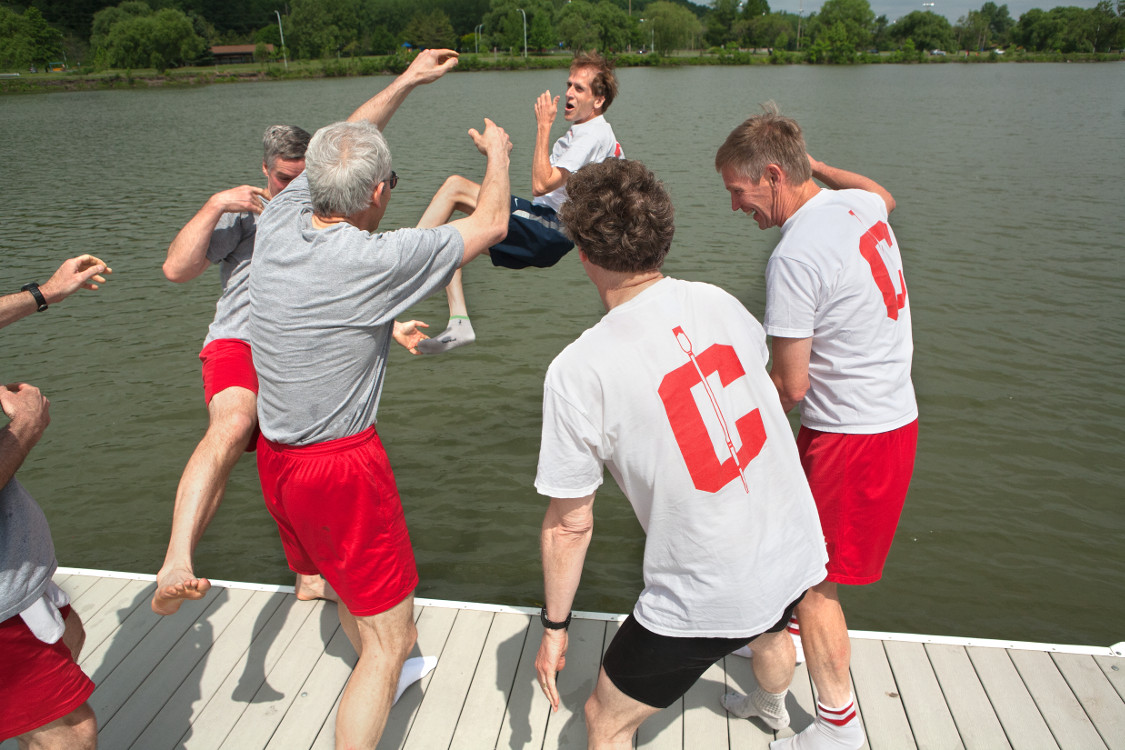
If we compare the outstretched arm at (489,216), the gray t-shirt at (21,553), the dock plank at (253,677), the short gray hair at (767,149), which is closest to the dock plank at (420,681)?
the dock plank at (253,677)

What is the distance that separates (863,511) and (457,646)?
1933 mm

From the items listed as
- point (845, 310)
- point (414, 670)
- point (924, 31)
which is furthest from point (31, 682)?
point (924, 31)

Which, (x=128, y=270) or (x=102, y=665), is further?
(x=128, y=270)

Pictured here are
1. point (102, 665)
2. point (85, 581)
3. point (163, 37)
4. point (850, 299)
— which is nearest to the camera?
point (850, 299)

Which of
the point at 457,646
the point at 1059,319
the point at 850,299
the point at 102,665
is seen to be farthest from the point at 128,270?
the point at 1059,319

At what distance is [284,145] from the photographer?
3230mm

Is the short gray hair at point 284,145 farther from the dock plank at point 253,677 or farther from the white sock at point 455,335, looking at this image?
the dock plank at point 253,677

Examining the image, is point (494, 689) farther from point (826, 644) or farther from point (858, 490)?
point (858, 490)

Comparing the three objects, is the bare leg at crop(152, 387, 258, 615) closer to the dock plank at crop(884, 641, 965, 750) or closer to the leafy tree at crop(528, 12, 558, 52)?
the dock plank at crop(884, 641, 965, 750)

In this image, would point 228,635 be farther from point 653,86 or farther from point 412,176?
point 653,86

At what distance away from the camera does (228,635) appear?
144 inches

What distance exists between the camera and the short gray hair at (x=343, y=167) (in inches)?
91.0

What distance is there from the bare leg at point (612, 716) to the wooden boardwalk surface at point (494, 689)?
84cm

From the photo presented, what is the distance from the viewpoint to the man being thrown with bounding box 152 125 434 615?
2.77 meters
